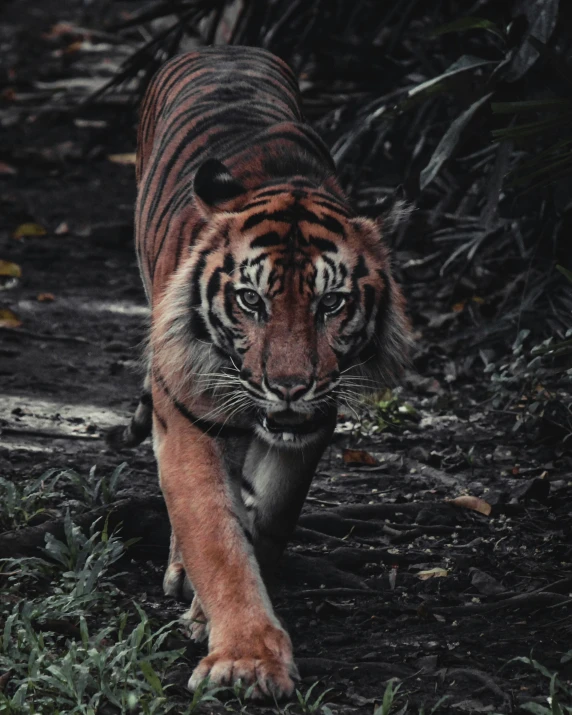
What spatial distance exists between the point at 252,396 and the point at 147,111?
86.1 inches

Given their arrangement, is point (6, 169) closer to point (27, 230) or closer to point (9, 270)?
point (27, 230)

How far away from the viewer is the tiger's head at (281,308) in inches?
112

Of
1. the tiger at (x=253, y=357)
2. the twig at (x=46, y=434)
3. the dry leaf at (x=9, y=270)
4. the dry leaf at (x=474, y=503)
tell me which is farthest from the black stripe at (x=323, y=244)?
the dry leaf at (x=9, y=270)

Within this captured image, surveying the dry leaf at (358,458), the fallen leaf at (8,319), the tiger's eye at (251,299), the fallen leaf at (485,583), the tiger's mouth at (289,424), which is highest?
the tiger's eye at (251,299)

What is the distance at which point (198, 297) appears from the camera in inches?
122

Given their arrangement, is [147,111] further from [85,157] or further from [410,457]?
[85,157]

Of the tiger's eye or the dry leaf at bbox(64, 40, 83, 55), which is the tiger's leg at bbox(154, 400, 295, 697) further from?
the dry leaf at bbox(64, 40, 83, 55)

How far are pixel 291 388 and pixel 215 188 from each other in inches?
24.9

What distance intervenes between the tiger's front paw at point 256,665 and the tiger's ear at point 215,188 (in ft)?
3.53

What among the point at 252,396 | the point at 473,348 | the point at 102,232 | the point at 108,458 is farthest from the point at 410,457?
the point at 102,232

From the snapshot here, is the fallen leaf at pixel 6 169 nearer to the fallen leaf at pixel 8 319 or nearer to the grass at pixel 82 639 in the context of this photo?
the fallen leaf at pixel 8 319

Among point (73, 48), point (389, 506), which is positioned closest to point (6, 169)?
point (73, 48)

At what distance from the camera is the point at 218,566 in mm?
2818

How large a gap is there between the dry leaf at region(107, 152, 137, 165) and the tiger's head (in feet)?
18.3
